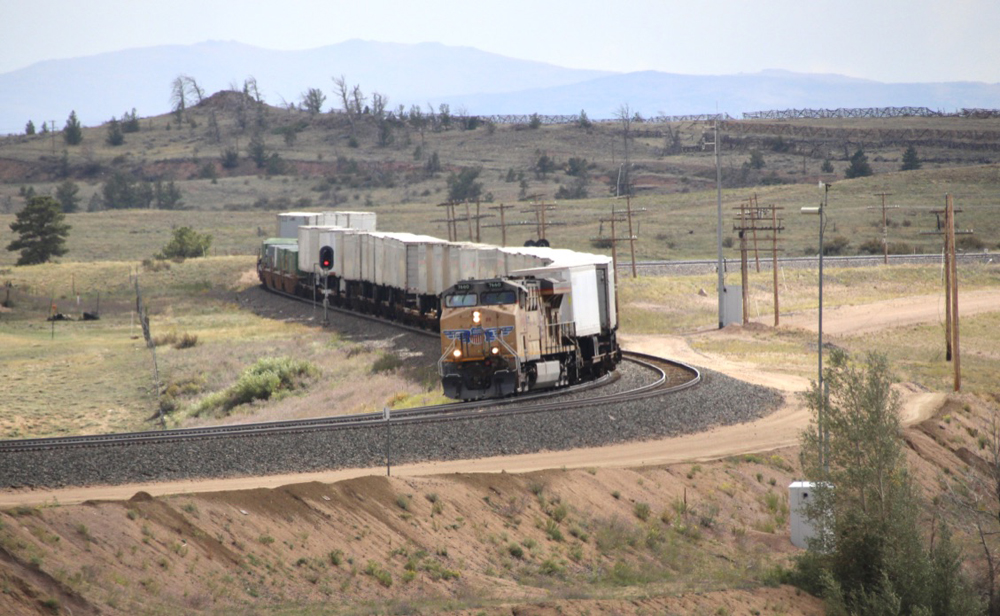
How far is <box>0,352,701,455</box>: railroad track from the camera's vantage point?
22.5 metres

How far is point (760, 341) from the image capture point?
48156 mm

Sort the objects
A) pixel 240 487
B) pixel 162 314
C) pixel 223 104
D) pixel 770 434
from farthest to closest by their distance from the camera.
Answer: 1. pixel 223 104
2. pixel 162 314
3. pixel 770 434
4. pixel 240 487

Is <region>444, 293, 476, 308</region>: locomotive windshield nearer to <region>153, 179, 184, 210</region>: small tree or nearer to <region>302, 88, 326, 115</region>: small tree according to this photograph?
<region>153, 179, 184, 210</region>: small tree

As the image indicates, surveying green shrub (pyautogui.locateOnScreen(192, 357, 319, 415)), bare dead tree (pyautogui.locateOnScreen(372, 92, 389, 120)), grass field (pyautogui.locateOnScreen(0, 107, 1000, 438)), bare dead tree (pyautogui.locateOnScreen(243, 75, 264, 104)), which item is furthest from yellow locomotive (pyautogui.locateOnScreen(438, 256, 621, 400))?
bare dead tree (pyautogui.locateOnScreen(243, 75, 264, 104))

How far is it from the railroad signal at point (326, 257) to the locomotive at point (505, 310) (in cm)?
523

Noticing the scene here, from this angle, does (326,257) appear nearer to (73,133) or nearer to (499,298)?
(499,298)

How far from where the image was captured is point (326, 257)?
5422 centimetres

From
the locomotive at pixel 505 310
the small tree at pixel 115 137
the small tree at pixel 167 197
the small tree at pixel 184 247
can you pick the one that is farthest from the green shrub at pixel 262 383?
the small tree at pixel 115 137

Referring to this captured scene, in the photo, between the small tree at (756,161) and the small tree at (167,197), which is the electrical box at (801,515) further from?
the small tree at (756,161)

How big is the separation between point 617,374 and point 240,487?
1756 cm

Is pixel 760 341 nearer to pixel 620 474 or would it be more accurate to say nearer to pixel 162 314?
pixel 620 474

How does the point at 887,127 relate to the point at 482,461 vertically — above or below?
above

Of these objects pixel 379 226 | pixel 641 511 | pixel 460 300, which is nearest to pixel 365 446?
pixel 641 511

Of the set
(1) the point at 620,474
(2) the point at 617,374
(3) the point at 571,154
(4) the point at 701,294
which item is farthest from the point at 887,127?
(1) the point at 620,474
